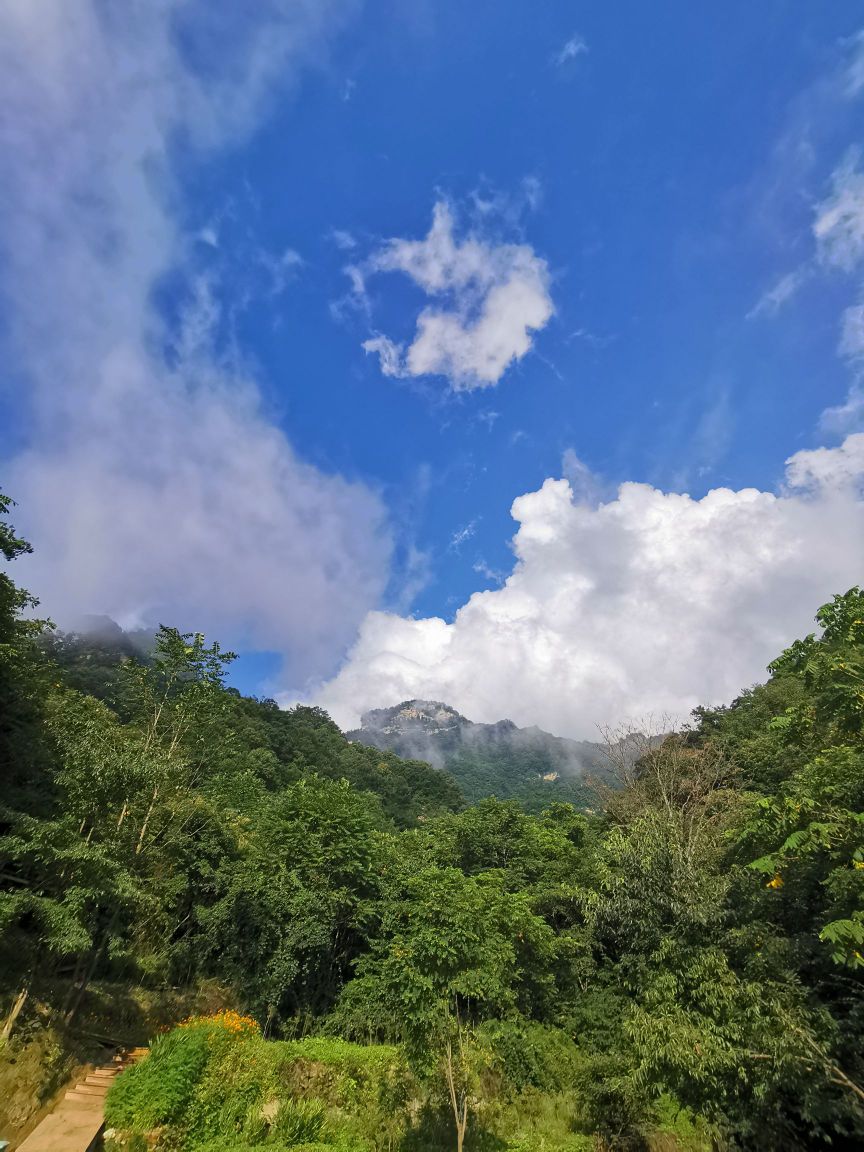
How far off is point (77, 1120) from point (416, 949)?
7.46 metres

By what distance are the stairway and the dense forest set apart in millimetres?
663

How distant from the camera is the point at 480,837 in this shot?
25000 mm

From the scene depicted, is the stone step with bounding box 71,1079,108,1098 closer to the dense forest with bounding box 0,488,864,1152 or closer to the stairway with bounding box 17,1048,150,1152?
the stairway with bounding box 17,1048,150,1152

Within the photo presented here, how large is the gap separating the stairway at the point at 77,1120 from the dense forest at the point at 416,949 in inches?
26.1

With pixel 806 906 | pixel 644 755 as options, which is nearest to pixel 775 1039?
pixel 806 906

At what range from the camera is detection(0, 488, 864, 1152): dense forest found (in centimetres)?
891

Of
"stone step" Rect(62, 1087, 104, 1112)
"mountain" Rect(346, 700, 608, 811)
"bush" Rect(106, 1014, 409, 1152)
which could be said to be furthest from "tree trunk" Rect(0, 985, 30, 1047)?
"mountain" Rect(346, 700, 608, 811)

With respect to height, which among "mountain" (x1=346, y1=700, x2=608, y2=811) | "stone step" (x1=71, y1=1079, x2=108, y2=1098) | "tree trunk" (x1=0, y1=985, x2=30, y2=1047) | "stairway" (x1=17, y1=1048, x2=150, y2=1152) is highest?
"mountain" (x1=346, y1=700, x2=608, y2=811)

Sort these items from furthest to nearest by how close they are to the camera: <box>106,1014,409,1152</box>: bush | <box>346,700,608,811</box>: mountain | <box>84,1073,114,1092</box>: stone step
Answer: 1. <box>346,700,608,811</box>: mountain
2. <box>84,1073,114,1092</box>: stone step
3. <box>106,1014,409,1152</box>: bush

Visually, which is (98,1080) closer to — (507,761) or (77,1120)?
Answer: (77,1120)

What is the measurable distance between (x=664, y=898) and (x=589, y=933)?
9429mm

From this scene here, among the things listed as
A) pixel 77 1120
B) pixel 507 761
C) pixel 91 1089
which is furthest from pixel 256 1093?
pixel 507 761

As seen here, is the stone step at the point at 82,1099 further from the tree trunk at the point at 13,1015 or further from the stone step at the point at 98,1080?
the tree trunk at the point at 13,1015

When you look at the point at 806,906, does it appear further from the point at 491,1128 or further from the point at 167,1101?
the point at 167,1101
